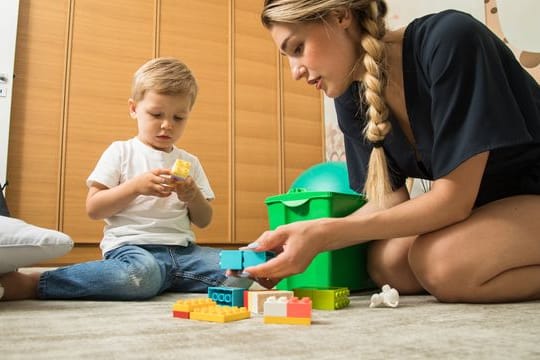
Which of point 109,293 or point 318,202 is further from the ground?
point 318,202

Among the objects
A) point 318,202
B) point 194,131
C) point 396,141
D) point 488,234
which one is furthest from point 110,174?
point 194,131

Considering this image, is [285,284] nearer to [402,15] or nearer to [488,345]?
[488,345]

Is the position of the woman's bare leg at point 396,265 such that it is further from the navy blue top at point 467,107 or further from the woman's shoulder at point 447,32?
the woman's shoulder at point 447,32

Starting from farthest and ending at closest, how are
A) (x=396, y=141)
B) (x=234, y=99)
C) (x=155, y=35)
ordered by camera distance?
1. (x=234, y=99)
2. (x=155, y=35)
3. (x=396, y=141)

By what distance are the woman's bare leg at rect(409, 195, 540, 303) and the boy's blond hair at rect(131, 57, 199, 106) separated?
2.28 ft

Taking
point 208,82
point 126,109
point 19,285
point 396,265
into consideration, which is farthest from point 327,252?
point 208,82

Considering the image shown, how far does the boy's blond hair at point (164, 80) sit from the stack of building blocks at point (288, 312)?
2.24ft

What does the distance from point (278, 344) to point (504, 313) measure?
41cm

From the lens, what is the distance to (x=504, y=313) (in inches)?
28.4

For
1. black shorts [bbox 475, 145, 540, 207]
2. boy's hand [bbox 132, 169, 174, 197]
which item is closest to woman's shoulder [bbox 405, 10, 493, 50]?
black shorts [bbox 475, 145, 540, 207]

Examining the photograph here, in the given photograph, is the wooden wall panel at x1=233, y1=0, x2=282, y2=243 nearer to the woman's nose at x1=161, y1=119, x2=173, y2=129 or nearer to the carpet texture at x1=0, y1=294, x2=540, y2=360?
the woman's nose at x1=161, y1=119, x2=173, y2=129

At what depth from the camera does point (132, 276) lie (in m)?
0.95

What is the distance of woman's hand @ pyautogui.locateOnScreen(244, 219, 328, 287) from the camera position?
0.76 metres

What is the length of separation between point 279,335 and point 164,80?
0.79 m
